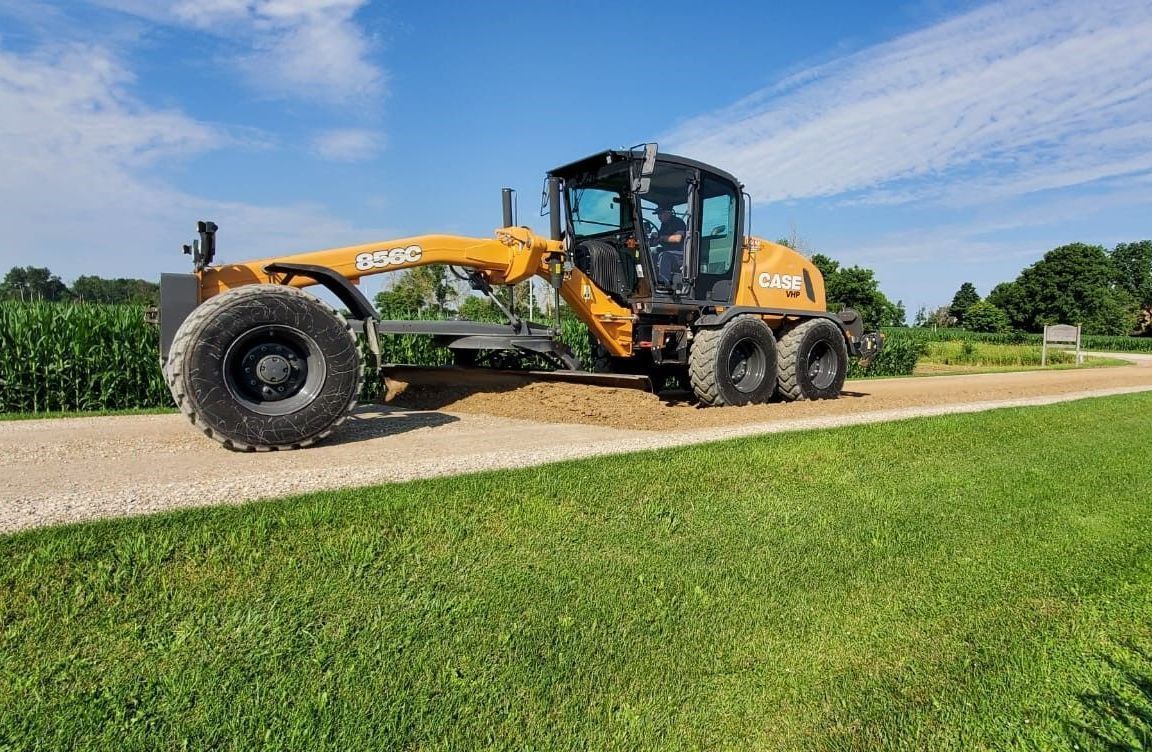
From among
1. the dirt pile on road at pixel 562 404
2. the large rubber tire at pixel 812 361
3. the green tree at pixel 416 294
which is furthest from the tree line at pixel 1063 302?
the dirt pile on road at pixel 562 404

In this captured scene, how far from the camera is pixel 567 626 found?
2.99m

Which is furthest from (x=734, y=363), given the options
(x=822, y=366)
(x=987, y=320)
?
(x=987, y=320)

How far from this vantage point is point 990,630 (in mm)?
3219

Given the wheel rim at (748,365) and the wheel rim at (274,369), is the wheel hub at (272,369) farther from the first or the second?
the wheel rim at (748,365)

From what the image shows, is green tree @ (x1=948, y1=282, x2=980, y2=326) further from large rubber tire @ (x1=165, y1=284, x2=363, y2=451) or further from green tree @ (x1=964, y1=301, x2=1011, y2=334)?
large rubber tire @ (x1=165, y1=284, x2=363, y2=451)

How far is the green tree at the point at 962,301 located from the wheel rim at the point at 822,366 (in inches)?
2932

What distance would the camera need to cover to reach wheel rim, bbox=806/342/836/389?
10828 mm

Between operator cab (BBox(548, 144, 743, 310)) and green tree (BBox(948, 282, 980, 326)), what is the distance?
76.8 metres

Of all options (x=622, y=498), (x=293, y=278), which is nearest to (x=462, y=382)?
(x=293, y=278)

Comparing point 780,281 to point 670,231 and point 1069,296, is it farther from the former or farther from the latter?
point 1069,296

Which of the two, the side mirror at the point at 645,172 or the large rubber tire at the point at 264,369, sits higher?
the side mirror at the point at 645,172

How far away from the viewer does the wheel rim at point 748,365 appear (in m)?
9.52

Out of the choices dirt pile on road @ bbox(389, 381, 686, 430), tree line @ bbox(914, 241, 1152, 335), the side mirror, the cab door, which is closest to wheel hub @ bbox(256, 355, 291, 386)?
dirt pile on road @ bbox(389, 381, 686, 430)

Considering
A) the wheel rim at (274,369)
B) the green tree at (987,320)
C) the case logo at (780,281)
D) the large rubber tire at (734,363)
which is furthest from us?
the green tree at (987,320)
